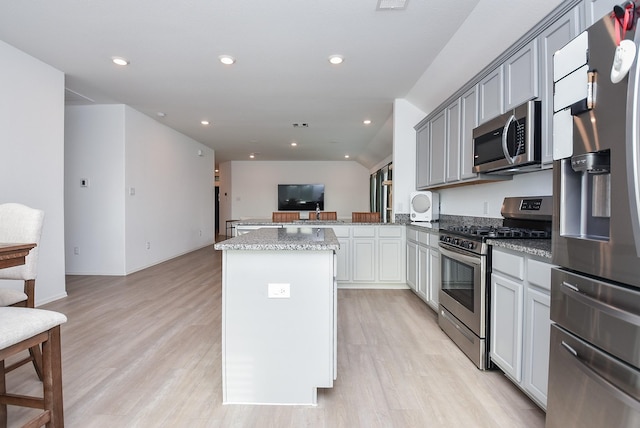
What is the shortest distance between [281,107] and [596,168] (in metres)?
4.34

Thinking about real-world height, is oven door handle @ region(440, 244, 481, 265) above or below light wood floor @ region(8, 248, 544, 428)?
above

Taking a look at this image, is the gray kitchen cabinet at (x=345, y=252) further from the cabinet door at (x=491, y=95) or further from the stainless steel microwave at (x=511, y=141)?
the cabinet door at (x=491, y=95)

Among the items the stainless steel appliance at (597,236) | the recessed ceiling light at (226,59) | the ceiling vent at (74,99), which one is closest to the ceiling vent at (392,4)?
the stainless steel appliance at (597,236)

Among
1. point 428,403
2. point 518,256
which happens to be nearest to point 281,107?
point 518,256

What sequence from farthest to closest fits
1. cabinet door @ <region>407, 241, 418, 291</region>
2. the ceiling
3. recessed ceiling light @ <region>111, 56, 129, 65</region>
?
cabinet door @ <region>407, 241, 418, 291</region>, recessed ceiling light @ <region>111, 56, 129, 65</region>, the ceiling

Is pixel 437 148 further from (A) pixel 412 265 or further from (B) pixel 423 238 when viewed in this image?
(A) pixel 412 265

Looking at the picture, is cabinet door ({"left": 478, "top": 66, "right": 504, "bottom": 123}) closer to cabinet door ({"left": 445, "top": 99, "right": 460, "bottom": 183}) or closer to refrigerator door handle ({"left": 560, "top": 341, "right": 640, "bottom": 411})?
cabinet door ({"left": 445, "top": 99, "right": 460, "bottom": 183})

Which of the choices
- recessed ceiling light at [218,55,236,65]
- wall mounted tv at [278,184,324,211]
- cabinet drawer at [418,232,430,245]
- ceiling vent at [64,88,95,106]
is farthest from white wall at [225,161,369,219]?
recessed ceiling light at [218,55,236,65]

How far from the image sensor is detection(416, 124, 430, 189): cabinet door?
163 inches

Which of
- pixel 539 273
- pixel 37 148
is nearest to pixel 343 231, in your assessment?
pixel 539 273

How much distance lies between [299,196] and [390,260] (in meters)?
A: 6.64

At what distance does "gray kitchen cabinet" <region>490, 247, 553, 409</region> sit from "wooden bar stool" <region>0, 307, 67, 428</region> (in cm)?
227

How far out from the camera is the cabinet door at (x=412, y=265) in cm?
386

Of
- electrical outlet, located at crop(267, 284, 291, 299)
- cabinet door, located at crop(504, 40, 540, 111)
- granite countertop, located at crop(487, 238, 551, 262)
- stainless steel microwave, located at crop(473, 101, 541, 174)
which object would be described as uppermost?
cabinet door, located at crop(504, 40, 540, 111)
